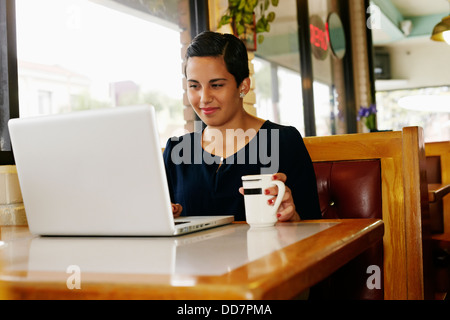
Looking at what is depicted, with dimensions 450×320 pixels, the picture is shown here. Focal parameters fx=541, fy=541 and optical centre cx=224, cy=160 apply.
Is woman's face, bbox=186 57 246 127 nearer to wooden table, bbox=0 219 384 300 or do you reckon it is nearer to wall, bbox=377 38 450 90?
wooden table, bbox=0 219 384 300

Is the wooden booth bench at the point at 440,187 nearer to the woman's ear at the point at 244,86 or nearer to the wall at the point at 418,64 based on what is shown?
the woman's ear at the point at 244,86

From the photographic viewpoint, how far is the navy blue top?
141 cm

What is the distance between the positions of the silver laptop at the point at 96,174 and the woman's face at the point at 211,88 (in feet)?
1.71

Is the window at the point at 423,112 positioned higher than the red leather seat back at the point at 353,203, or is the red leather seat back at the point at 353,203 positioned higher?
the window at the point at 423,112

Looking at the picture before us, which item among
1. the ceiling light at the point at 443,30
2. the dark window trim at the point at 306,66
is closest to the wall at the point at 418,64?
the ceiling light at the point at 443,30

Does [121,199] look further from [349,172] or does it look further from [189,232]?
[349,172]

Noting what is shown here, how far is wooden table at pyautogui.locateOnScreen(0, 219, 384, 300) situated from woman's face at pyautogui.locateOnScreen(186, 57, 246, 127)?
567 millimetres

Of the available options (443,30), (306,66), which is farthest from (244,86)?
(443,30)

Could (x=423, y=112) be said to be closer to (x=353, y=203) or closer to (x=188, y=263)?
(x=353, y=203)

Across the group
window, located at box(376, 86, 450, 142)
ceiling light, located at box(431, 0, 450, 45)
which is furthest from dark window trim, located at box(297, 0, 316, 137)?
window, located at box(376, 86, 450, 142)

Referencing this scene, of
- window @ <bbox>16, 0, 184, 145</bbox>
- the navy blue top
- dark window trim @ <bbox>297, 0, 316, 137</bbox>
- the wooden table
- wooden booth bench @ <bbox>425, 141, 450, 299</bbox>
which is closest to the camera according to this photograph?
the wooden table

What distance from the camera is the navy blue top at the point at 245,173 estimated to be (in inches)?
55.4
